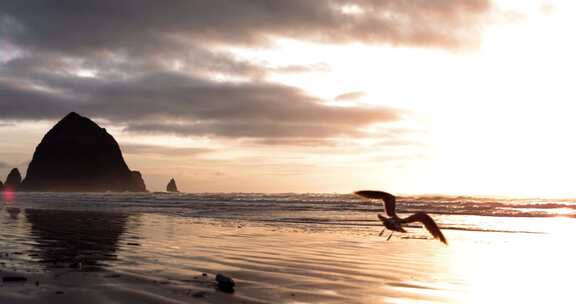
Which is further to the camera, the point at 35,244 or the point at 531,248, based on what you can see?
the point at 531,248

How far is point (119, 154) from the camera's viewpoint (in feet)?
595

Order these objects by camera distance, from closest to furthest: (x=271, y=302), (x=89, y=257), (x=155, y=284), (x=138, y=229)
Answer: (x=271, y=302) < (x=155, y=284) < (x=89, y=257) < (x=138, y=229)

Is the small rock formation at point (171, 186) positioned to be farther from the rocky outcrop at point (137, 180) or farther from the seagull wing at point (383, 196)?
the seagull wing at point (383, 196)

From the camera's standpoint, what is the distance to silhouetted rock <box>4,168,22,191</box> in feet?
600

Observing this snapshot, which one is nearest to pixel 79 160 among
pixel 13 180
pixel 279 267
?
pixel 13 180

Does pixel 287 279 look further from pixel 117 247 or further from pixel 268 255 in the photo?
pixel 117 247

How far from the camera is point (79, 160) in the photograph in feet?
581

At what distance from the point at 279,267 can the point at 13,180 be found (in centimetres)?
19468

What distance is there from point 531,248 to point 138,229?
15.9 m

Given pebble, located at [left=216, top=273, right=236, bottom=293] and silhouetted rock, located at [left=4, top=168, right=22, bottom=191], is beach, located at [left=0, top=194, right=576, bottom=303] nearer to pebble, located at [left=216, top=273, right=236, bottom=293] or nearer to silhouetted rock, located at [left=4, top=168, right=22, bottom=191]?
pebble, located at [left=216, top=273, right=236, bottom=293]

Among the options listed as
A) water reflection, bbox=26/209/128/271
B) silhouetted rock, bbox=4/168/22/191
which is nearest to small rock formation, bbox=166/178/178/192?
silhouetted rock, bbox=4/168/22/191

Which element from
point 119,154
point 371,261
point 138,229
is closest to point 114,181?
point 119,154

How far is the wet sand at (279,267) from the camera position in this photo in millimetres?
10383

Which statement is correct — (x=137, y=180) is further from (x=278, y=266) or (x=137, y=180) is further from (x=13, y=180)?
(x=278, y=266)
